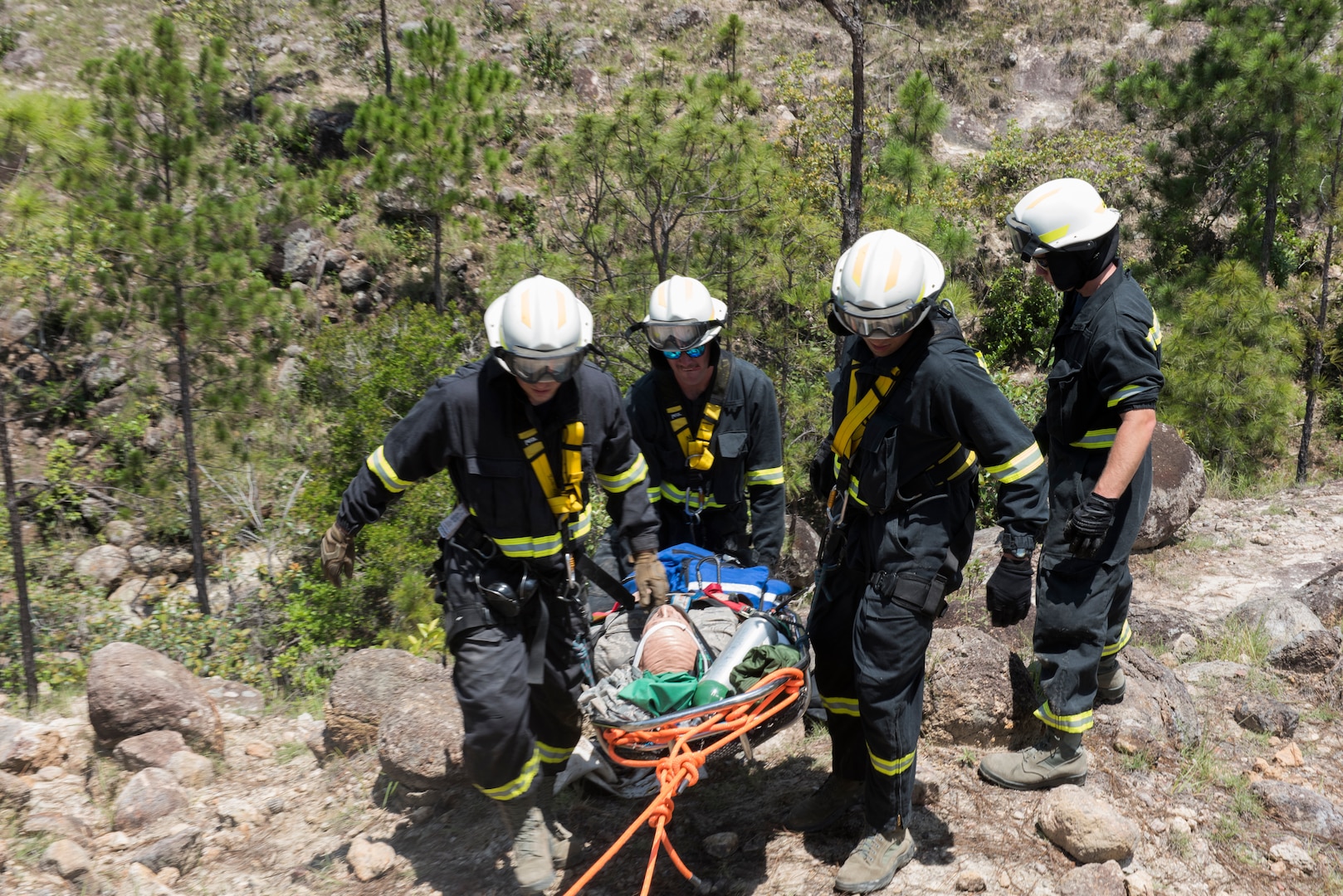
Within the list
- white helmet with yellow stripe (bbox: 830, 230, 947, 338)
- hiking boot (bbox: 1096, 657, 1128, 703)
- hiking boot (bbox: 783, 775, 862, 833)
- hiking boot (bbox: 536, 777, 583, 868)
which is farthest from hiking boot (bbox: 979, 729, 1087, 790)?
white helmet with yellow stripe (bbox: 830, 230, 947, 338)

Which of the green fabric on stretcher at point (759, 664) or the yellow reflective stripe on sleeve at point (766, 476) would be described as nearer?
the green fabric on stretcher at point (759, 664)

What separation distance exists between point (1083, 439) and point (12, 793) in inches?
172

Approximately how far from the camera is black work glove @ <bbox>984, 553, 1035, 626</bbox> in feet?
9.27

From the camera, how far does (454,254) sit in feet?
58.5

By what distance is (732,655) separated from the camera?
2.89 metres

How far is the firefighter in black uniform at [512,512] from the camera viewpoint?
114 inches

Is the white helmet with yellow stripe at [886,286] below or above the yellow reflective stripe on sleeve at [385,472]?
above

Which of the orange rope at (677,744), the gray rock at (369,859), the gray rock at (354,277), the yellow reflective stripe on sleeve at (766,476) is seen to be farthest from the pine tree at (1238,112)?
the gray rock at (354,277)

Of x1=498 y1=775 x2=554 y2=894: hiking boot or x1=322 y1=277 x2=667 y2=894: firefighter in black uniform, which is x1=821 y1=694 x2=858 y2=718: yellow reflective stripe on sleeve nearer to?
x1=322 y1=277 x2=667 y2=894: firefighter in black uniform

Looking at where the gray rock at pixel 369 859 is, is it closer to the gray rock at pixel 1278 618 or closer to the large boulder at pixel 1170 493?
the gray rock at pixel 1278 618

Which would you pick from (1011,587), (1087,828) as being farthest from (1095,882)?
(1011,587)

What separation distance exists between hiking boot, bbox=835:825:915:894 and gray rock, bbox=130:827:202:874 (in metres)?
2.42

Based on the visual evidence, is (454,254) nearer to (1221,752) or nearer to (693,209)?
(693,209)

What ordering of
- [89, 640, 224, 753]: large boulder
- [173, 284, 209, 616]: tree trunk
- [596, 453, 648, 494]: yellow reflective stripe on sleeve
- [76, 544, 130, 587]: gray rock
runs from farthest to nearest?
[76, 544, 130, 587]: gray rock
[173, 284, 209, 616]: tree trunk
[89, 640, 224, 753]: large boulder
[596, 453, 648, 494]: yellow reflective stripe on sleeve
